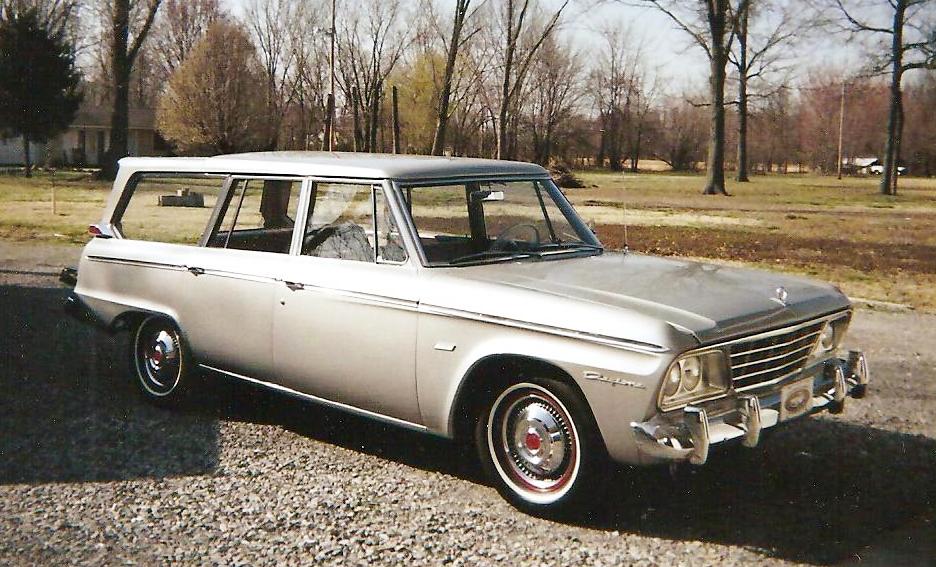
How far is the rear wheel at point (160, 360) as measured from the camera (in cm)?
626

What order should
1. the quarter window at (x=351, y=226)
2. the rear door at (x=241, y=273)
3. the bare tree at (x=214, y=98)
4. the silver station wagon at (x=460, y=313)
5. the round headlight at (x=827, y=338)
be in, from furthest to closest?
the bare tree at (x=214, y=98) < the rear door at (x=241, y=273) < the quarter window at (x=351, y=226) < the round headlight at (x=827, y=338) < the silver station wagon at (x=460, y=313)

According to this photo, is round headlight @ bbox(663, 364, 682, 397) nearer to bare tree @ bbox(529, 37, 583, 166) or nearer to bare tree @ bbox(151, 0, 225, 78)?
bare tree @ bbox(529, 37, 583, 166)

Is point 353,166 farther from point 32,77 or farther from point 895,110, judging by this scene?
Result: point 32,77

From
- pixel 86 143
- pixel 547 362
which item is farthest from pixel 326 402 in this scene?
pixel 86 143

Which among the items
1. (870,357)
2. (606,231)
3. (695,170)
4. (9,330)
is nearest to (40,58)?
(606,231)

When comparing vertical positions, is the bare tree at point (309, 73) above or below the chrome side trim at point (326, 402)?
above

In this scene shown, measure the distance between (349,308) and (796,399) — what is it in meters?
2.21

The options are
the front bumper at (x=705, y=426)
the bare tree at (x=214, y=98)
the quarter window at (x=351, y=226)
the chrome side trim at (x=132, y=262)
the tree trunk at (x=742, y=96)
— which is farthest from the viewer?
the bare tree at (x=214, y=98)

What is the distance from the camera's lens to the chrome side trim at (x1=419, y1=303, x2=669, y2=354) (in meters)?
4.20

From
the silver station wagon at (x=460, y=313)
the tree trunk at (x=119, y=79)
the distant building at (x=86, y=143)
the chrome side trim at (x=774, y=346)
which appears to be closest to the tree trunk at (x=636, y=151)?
the distant building at (x=86, y=143)

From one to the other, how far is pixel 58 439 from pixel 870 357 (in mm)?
6299

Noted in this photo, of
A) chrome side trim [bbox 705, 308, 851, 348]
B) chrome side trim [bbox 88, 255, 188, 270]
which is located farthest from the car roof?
chrome side trim [bbox 705, 308, 851, 348]

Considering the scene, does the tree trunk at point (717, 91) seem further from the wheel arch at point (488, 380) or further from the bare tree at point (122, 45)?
the wheel arch at point (488, 380)

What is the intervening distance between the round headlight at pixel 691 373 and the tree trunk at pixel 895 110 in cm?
4471
